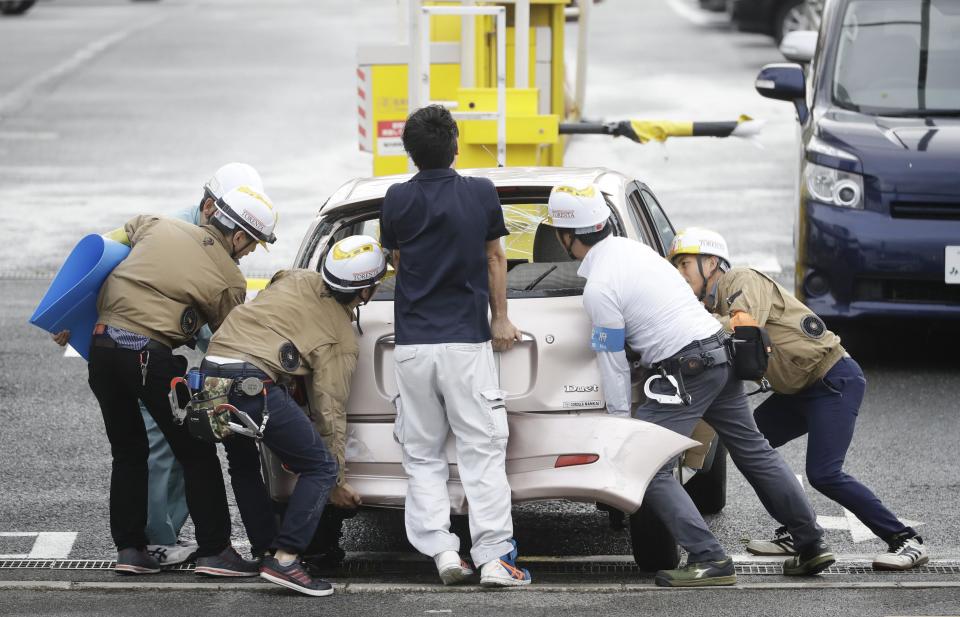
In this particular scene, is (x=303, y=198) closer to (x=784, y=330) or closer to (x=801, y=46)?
(x=801, y=46)

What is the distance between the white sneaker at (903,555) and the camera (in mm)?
6172

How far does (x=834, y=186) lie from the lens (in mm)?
9430

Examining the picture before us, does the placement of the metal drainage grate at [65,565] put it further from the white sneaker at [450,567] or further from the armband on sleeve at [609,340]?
the armband on sleeve at [609,340]

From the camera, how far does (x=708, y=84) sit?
21672mm

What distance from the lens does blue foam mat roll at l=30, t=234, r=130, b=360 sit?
19.8ft

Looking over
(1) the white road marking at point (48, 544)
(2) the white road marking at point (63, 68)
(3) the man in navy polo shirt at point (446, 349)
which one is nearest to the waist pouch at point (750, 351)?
(3) the man in navy polo shirt at point (446, 349)

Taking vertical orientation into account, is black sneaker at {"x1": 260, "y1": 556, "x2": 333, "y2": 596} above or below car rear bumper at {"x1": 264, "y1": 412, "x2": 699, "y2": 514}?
below

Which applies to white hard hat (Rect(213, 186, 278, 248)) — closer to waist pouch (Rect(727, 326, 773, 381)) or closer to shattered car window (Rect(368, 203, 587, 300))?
shattered car window (Rect(368, 203, 587, 300))

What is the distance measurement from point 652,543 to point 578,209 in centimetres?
133

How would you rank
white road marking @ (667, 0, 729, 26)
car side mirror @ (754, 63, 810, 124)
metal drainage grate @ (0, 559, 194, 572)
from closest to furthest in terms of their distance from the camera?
metal drainage grate @ (0, 559, 194, 572) < car side mirror @ (754, 63, 810, 124) < white road marking @ (667, 0, 729, 26)

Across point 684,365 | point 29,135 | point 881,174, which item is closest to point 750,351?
point 684,365

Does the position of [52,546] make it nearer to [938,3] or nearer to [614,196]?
[614,196]

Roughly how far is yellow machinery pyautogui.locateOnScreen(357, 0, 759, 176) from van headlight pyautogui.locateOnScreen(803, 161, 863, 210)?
1430 millimetres

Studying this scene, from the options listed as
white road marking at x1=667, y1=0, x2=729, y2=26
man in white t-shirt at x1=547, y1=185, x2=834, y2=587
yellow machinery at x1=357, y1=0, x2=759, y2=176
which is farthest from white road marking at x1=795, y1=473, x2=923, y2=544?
white road marking at x1=667, y1=0, x2=729, y2=26
